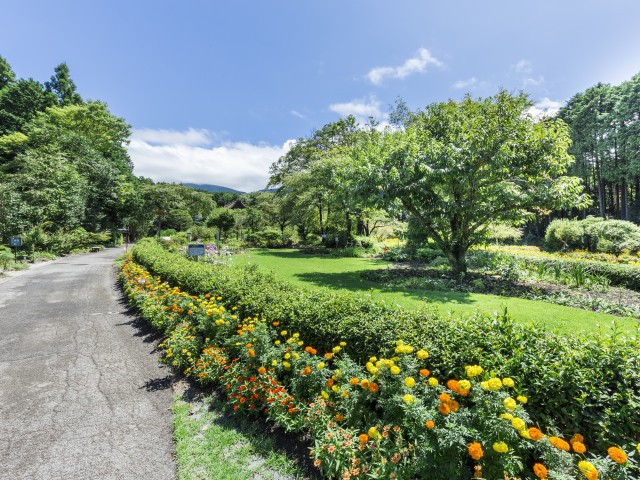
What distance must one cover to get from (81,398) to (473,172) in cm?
1146

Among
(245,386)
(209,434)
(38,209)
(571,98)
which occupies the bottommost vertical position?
(209,434)

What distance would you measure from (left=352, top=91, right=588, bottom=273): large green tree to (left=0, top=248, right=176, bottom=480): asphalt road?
854 cm

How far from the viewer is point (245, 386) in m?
3.48

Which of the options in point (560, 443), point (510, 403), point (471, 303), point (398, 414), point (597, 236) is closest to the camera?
point (560, 443)

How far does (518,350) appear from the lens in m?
2.56

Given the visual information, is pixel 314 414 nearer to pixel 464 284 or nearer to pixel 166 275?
pixel 166 275

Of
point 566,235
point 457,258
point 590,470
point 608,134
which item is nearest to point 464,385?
point 590,470

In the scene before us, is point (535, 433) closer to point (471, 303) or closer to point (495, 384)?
point (495, 384)

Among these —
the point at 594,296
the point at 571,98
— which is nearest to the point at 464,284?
the point at 594,296

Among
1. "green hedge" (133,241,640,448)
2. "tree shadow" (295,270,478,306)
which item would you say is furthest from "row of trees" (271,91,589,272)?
"green hedge" (133,241,640,448)

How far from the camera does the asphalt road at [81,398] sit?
285 cm

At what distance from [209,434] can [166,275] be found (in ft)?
20.8

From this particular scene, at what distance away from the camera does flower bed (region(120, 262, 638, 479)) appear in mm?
1941

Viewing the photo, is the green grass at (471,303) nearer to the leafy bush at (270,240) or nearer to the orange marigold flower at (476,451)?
the orange marigold flower at (476,451)
